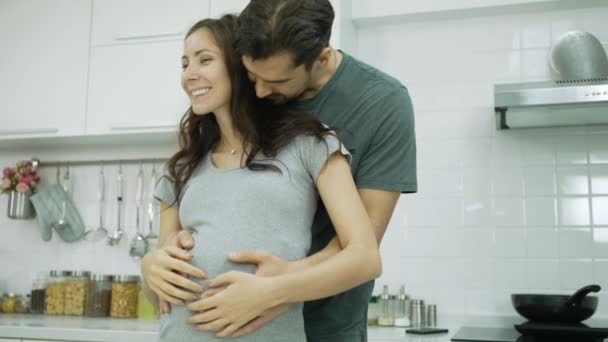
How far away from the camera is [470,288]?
2.53m

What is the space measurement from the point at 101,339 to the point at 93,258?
0.80 metres

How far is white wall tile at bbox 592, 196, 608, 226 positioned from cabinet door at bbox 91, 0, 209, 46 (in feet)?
Answer: 5.03

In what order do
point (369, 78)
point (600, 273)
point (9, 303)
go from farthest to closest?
point (9, 303), point (600, 273), point (369, 78)

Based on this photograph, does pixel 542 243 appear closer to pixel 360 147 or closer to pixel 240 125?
pixel 360 147

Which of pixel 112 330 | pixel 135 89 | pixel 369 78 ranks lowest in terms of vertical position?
pixel 112 330

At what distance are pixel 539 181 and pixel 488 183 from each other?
6.9 inches

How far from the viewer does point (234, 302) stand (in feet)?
3.27

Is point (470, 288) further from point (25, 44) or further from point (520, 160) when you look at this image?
point (25, 44)

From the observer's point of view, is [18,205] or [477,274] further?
[18,205]

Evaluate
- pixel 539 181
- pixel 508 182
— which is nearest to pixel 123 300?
pixel 508 182

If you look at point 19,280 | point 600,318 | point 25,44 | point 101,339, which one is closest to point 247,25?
point 101,339

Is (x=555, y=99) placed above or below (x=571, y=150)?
above

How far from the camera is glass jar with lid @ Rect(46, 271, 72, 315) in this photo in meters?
2.82

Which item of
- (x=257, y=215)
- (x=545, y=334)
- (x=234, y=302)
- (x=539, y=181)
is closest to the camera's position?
(x=234, y=302)
